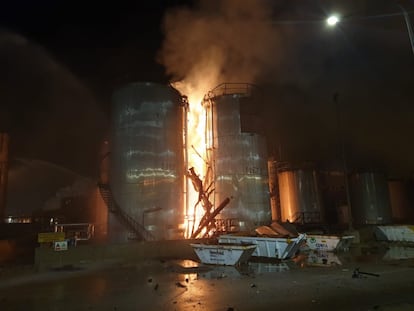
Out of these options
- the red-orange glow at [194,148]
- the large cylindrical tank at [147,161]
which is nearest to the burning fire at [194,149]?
the red-orange glow at [194,148]

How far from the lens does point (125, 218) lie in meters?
23.0

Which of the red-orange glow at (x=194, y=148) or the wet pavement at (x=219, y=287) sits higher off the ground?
the red-orange glow at (x=194, y=148)

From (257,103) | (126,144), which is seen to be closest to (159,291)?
(126,144)

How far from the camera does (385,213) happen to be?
105 ft

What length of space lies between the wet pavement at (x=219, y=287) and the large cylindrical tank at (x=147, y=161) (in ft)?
26.5

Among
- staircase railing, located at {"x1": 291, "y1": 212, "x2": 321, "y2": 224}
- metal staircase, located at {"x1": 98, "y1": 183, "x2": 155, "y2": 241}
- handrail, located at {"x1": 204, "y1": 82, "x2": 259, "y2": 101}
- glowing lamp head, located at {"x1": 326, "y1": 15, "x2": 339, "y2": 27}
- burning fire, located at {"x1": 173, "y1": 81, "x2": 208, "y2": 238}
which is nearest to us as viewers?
glowing lamp head, located at {"x1": 326, "y1": 15, "x2": 339, "y2": 27}

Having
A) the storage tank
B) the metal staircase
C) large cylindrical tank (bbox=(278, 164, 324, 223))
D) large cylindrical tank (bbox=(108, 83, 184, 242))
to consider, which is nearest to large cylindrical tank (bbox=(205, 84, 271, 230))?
large cylindrical tank (bbox=(108, 83, 184, 242))

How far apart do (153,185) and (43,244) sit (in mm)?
8899

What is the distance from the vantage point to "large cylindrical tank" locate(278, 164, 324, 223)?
102 ft

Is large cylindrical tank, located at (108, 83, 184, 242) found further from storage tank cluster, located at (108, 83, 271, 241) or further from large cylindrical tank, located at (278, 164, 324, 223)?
large cylindrical tank, located at (278, 164, 324, 223)

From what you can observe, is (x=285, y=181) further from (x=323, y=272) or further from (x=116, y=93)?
(x=323, y=272)

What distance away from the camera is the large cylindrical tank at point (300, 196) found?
31.1m

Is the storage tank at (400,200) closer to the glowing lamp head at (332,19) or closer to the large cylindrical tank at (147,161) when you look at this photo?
the large cylindrical tank at (147,161)

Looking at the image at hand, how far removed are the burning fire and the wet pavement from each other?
1045 centimetres
